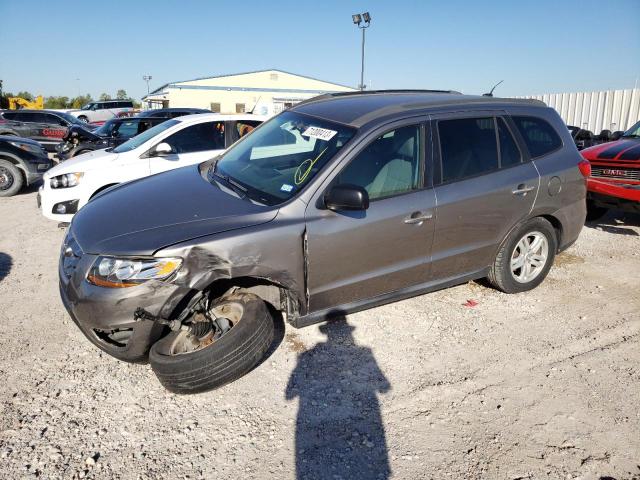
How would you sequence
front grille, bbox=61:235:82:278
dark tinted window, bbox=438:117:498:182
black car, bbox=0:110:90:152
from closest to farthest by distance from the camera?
front grille, bbox=61:235:82:278
dark tinted window, bbox=438:117:498:182
black car, bbox=0:110:90:152

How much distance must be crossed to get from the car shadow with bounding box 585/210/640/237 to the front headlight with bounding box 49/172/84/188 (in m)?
7.30

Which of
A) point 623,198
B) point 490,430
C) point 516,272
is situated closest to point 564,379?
point 490,430

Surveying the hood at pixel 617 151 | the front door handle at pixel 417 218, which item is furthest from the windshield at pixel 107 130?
the hood at pixel 617 151

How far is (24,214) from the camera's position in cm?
741

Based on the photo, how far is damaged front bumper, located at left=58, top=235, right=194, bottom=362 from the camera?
276cm

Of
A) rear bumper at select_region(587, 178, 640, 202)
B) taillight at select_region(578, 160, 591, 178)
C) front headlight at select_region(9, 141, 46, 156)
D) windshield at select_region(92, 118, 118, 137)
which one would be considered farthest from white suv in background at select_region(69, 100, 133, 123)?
taillight at select_region(578, 160, 591, 178)

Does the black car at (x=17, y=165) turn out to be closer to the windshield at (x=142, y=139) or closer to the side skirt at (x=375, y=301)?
the windshield at (x=142, y=139)

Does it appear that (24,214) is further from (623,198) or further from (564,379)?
(623,198)

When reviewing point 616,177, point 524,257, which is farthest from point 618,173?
point 524,257

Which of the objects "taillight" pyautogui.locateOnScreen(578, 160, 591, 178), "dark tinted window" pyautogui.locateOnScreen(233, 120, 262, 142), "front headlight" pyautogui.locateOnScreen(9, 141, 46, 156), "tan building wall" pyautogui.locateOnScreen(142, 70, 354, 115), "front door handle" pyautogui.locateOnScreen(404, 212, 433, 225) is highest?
"tan building wall" pyautogui.locateOnScreen(142, 70, 354, 115)

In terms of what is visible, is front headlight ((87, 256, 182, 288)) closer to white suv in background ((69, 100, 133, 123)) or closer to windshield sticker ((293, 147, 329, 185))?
windshield sticker ((293, 147, 329, 185))

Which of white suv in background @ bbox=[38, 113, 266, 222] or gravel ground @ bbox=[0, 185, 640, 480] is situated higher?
white suv in background @ bbox=[38, 113, 266, 222]

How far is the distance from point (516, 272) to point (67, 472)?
3904mm

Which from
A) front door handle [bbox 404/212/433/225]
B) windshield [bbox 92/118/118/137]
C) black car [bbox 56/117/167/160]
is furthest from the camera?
windshield [bbox 92/118/118/137]
